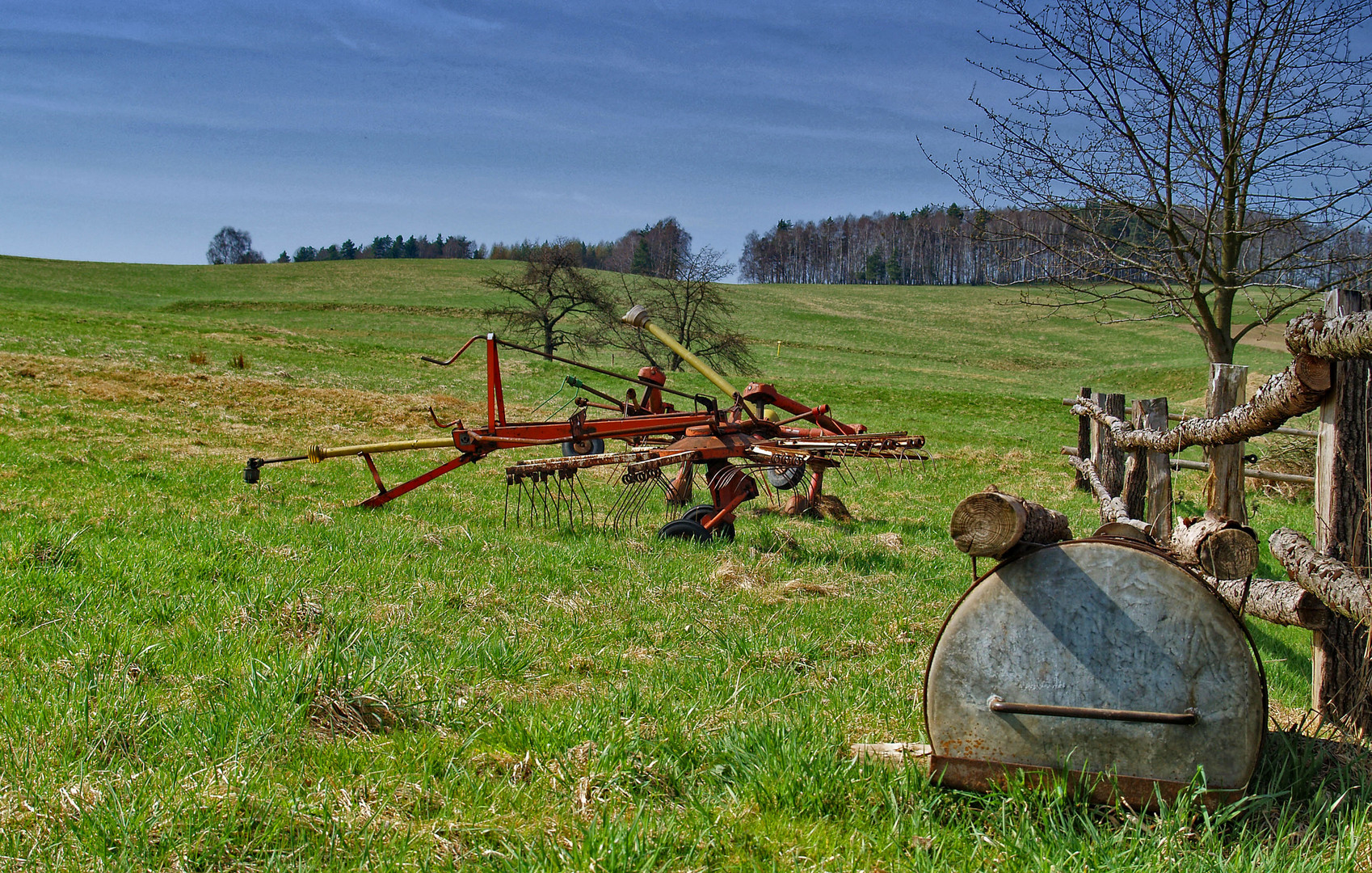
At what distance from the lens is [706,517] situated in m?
7.91

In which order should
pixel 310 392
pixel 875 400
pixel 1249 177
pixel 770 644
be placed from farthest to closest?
pixel 875 400 → pixel 310 392 → pixel 1249 177 → pixel 770 644

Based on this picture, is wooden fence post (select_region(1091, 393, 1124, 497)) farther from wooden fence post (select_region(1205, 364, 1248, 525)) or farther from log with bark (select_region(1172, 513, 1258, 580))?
log with bark (select_region(1172, 513, 1258, 580))

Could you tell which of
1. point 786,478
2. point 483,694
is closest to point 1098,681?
point 483,694

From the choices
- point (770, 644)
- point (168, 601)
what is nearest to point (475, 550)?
point (168, 601)

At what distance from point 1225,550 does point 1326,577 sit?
0.37 m

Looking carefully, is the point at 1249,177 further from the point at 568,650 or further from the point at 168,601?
the point at 168,601

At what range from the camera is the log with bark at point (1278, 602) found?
294 centimetres

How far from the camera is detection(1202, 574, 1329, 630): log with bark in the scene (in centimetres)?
294

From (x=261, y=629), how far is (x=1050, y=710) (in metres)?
3.55

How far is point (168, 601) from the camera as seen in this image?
15.3ft

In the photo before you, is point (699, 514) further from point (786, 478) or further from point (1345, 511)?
point (1345, 511)

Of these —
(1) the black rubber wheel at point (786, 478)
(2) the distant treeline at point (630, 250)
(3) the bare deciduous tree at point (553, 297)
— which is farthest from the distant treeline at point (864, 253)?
(1) the black rubber wheel at point (786, 478)

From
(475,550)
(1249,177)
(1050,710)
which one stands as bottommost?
(475,550)

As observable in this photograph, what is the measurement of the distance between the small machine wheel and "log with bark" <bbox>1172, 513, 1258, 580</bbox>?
204 inches
